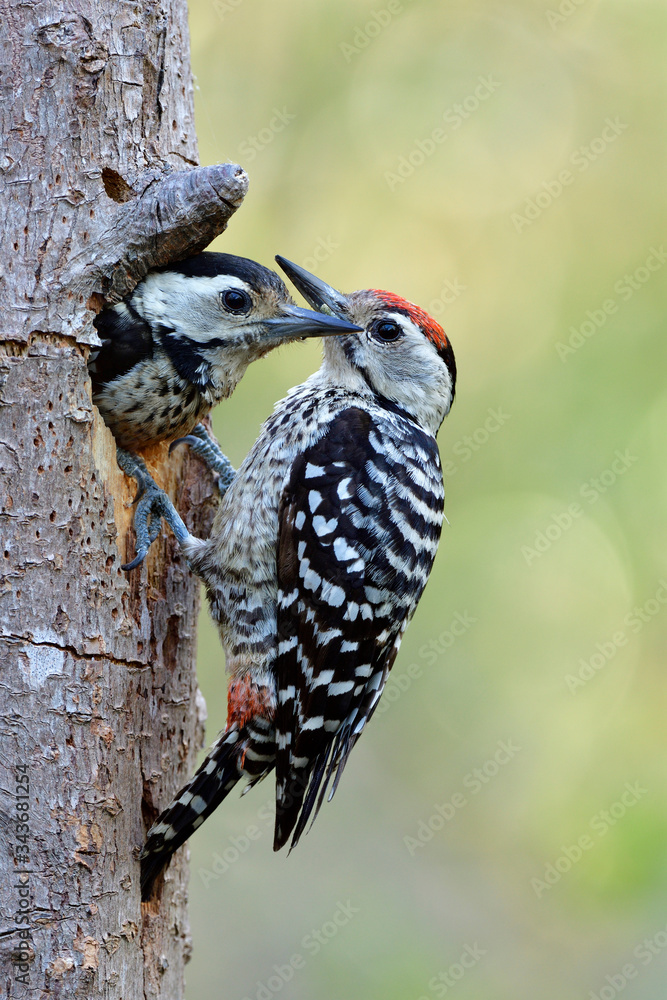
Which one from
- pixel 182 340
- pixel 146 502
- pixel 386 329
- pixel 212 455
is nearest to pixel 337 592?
pixel 146 502

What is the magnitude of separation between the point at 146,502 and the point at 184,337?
1.81 feet

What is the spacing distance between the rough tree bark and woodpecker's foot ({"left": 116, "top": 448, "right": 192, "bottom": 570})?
0.18ft

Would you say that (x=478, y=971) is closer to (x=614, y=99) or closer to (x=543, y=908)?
(x=543, y=908)

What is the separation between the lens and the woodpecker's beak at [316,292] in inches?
139

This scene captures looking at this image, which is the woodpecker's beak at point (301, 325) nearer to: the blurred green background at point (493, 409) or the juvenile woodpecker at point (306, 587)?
the juvenile woodpecker at point (306, 587)

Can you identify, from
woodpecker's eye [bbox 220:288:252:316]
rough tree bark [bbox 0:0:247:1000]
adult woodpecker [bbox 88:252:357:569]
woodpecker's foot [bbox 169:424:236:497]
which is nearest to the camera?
rough tree bark [bbox 0:0:247:1000]

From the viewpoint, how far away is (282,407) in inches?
139

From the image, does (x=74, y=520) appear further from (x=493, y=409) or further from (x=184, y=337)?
(x=493, y=409)

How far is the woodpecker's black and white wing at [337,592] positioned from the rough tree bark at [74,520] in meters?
0.43

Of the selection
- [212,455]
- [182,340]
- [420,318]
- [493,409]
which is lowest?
[493,409]

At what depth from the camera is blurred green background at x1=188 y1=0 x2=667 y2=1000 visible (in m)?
6.10

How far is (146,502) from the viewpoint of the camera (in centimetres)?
301

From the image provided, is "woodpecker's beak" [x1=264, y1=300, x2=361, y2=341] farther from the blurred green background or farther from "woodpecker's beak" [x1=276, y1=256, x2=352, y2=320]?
the blurred green background

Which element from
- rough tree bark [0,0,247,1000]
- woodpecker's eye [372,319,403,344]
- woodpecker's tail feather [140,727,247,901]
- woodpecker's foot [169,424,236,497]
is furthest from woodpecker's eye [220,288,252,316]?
woodpecker's tail feather [140,727,247,901]
